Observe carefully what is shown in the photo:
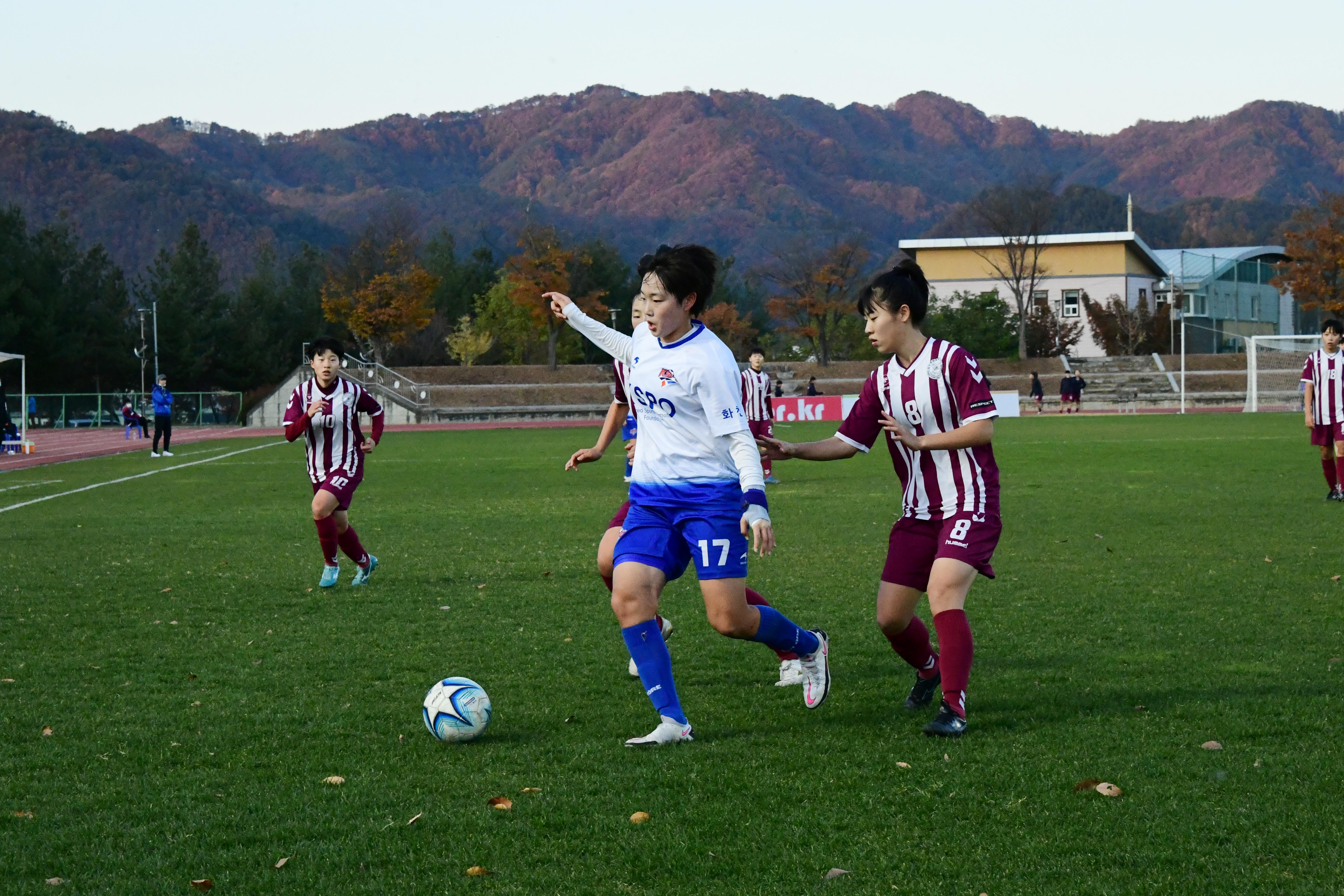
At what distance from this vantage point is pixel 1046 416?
47.0 m

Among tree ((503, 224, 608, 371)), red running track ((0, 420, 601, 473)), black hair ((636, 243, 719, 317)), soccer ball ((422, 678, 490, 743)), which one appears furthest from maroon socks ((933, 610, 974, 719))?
tree ((503, 224, 608, 371))

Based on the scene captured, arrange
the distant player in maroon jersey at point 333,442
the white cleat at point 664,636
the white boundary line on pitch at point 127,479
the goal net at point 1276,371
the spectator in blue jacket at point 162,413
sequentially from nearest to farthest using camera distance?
the white cleat at point 664,636 → the distant player in maroon jersey at point 333,442 → the white boundary line on pitch at point 127,479 → the spectator in blue jacket at point 162,413 → the goal net at point 1276,371

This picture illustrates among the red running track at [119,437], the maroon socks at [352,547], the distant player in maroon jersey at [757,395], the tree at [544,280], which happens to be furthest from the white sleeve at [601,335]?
the tree at [544,280]

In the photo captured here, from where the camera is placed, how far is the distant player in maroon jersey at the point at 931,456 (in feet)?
17.3

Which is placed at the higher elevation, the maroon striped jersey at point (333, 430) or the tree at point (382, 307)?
the tree at point (382, 307)

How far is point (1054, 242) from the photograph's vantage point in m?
79.6

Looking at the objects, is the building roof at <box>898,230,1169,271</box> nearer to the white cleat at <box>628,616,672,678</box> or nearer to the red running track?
the red running track

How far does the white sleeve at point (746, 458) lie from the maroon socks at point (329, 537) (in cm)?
511

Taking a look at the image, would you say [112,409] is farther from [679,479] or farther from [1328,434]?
[679,479]

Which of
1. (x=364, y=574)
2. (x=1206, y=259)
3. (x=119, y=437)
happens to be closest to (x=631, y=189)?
(x=1206, y=259)

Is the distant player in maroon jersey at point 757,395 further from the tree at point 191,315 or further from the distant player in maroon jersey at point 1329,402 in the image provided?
the tree at point 191,315

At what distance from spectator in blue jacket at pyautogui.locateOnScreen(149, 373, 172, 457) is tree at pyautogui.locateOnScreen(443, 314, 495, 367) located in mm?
40562

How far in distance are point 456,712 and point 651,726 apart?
0.83m

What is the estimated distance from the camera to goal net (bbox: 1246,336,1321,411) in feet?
155
